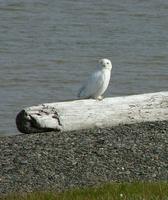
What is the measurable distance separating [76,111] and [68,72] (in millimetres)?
6633

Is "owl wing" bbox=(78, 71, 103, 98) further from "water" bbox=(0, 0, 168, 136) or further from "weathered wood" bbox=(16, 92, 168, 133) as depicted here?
"water" bbox=(0, 0, 168, 136)

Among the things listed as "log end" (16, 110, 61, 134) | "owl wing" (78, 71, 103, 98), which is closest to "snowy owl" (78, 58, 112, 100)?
"owl wing" (78, 71, 103, 98)

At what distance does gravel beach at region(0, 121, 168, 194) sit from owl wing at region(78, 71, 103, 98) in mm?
950

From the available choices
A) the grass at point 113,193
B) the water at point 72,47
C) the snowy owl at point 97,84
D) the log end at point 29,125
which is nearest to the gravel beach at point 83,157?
the log end at point 29,125

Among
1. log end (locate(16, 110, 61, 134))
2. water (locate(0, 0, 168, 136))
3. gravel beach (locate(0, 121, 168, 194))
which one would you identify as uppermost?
gravel beach (locate(0, 121, 168, 194))

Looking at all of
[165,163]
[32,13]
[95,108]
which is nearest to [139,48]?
[32,13]

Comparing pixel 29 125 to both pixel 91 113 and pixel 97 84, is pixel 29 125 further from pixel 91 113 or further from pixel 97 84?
pixel 97 84

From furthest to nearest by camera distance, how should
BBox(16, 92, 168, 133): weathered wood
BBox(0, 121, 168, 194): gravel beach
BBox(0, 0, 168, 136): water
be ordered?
BBox(0, 0, 168, 136): water, BBox(16, 92, 168, 133): weathered wood, BBox(0, 121, 168, 194): gravel beach

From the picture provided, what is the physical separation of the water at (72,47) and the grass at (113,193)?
5793 mm

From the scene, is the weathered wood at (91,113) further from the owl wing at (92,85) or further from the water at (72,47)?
the water at (72,47)

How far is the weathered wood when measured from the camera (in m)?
12.4

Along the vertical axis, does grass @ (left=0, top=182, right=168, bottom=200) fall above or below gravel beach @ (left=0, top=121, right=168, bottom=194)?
above

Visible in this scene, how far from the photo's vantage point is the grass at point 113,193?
28.0 ft

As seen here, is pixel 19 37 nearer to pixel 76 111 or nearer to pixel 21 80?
pixel 21 80
